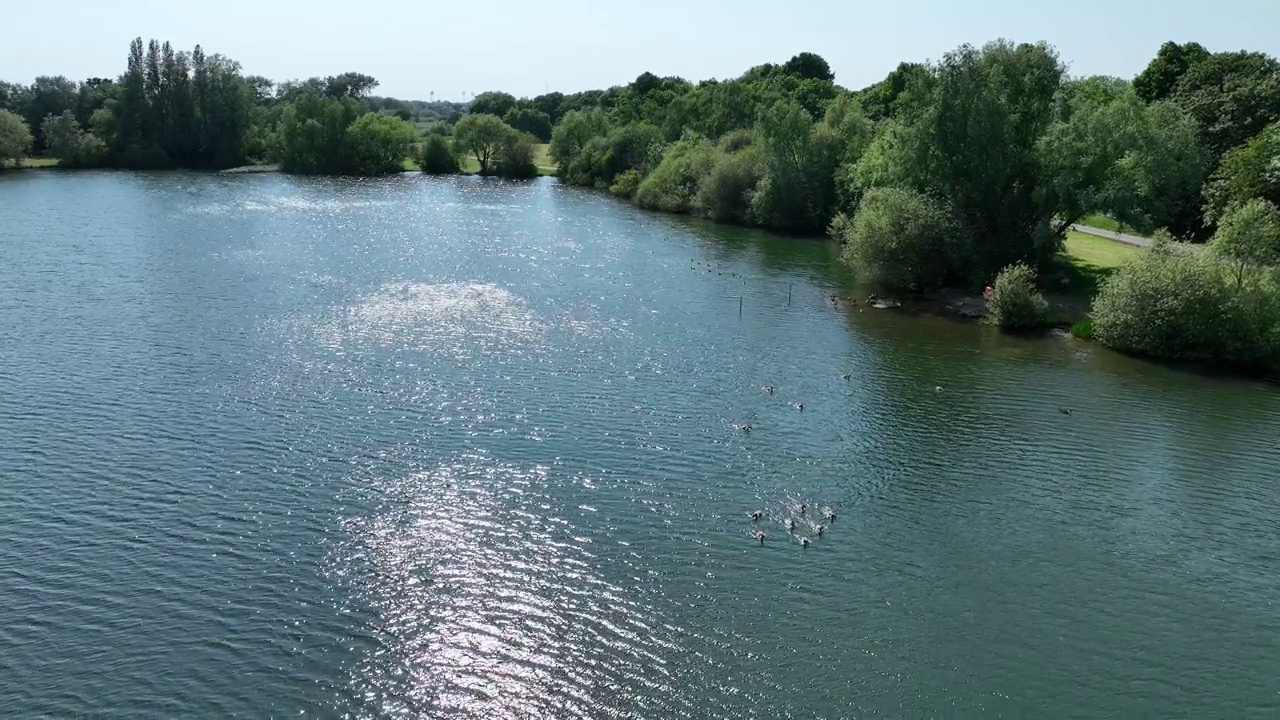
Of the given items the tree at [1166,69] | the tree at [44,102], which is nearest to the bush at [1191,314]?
the tree at [1166,69]

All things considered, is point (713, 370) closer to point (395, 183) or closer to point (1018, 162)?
point (1018, 162)

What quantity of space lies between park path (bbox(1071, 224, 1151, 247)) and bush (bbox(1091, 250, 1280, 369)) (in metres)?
19.3

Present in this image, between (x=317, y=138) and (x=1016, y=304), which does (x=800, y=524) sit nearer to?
(x=1016, y=304)

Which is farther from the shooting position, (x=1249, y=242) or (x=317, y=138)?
(x=317, y=138)

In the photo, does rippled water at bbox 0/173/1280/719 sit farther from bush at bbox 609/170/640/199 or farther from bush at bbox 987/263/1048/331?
bush at bbox 609/170/640/199

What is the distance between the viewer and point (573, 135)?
441 ft

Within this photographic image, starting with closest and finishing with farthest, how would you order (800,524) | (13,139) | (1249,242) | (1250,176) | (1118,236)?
(800,524) < (1249,242) < (1250,176) < (1118,236) < (13,139)

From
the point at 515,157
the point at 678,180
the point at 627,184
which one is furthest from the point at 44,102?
the point at 678,180

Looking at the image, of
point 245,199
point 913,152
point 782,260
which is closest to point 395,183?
point 245,199

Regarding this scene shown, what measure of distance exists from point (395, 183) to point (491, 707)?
114 m

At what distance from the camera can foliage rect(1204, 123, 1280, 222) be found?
5547 cm

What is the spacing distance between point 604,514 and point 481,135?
117218 millimetres

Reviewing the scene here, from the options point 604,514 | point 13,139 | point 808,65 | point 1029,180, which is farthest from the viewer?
point 808,65

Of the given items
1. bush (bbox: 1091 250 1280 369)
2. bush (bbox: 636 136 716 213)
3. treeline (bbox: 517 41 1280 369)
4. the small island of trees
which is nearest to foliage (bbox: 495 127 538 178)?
the small island of trees
